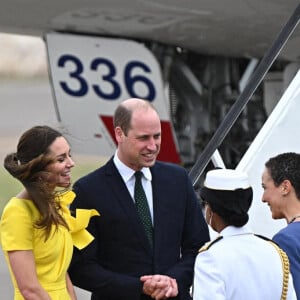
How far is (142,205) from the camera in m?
3.00

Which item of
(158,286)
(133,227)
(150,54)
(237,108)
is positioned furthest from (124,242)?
(150,54)

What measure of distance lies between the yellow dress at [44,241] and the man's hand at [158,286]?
0.20m

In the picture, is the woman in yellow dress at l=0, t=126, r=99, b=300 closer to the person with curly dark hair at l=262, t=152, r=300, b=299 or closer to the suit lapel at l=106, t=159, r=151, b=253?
the suit lapel at l=106, t=159, r=151, b=253

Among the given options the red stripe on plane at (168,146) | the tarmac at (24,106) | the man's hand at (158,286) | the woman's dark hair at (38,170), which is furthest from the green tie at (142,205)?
the red stripe on plane at (168,146)

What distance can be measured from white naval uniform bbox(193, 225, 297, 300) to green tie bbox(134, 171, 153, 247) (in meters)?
0.46

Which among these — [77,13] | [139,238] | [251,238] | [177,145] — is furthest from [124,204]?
[177,145]

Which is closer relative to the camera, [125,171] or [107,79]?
[125,171]

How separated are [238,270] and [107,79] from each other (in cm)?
499

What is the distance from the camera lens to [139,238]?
2.96 metres

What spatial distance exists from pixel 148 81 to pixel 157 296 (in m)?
4.66

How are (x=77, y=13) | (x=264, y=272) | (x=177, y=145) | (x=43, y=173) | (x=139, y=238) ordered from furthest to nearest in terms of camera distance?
(x=177, y=145), (x=77, y=13), (x=139, y=238), (x=43, y=173), (x=264, y=272)

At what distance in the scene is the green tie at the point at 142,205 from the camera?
299cm

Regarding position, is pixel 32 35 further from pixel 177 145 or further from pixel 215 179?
pixel 215 179

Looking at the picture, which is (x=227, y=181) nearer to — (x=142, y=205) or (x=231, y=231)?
(x=231, y=231)
